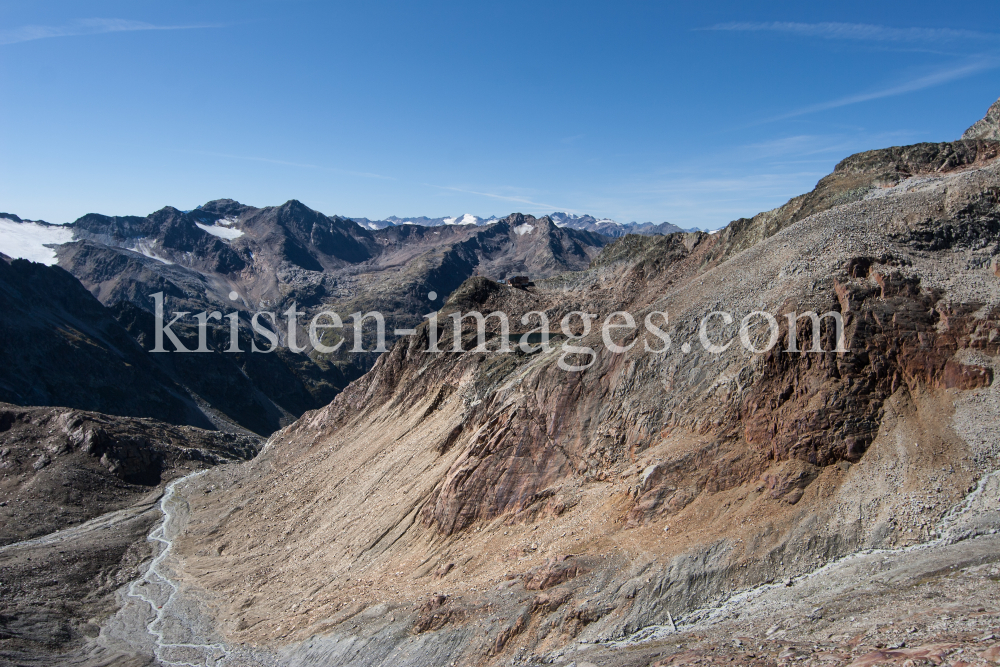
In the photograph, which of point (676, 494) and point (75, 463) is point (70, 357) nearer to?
point (75, 463)

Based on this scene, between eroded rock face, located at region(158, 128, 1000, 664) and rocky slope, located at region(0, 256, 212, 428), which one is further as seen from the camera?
rocky slope, located at region(0, 256, 212, 428)

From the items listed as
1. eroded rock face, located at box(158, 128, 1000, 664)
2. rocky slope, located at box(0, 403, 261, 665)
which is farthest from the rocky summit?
rocky slope, located at box(0, 403, 261, 665)

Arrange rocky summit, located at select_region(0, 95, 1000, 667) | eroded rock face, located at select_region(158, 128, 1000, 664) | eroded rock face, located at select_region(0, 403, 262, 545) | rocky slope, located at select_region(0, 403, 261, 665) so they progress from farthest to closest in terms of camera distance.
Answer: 1. eroded rock face, located at select_region(0, 403, 262, 545)
2. rocky slope, located at select_region(0, 403, 261, 665)
3. eroded rock face, located at select_region(158, 128, 1000, 664)
4. rocky summit, located at select_region(0, 95, 1000, 667)

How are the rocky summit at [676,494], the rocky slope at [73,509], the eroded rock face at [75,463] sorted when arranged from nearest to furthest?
1. the rocky summit at [676,494]
2. the rocky slope at [73,509]
3. the eroded rock face at [75,463]

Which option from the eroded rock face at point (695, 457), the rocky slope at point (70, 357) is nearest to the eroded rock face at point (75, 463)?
the eroded rock face at point (695, 457)

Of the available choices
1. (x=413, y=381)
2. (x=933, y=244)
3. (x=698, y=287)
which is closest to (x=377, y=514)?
(x=413, y=381)

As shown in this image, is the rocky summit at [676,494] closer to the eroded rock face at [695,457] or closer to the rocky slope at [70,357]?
the eroded rock face at [695,457]

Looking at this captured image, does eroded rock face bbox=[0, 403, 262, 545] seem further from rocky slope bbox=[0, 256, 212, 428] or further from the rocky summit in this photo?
rocky slope bbox=[0, 256, 212, 428]
